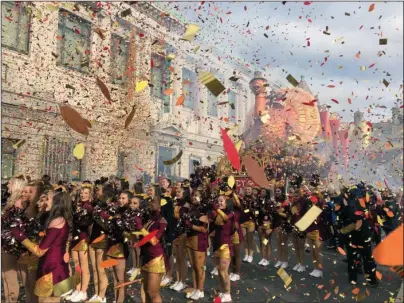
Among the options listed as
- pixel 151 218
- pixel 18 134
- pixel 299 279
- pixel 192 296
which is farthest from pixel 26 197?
pixel 18 134

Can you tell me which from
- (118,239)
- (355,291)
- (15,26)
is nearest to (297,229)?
(355,291)

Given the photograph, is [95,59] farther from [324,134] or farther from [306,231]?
[324,134]

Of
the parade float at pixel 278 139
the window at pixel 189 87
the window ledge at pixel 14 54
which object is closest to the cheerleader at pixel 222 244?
the parade float at pixel 278 139

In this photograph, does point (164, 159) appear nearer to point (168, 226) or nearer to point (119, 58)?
point (119, 58)

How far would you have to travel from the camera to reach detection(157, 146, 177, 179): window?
13.1 meters

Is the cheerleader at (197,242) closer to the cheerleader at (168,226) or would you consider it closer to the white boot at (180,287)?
the white boot at (180,287)

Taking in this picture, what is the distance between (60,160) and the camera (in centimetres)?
1190

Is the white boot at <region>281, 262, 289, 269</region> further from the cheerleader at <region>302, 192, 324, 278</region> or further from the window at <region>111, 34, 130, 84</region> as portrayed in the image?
the window at <region>111, 34, 130, 84</region>

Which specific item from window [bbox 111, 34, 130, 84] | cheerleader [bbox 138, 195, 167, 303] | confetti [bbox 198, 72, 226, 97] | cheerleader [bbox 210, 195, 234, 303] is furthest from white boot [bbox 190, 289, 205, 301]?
window [bbox 111, 34, 130, 84]

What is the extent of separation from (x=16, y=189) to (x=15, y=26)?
27.9 ft

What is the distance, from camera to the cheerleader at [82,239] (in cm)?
535

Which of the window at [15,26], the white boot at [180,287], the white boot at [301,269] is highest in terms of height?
the window at [15,26]

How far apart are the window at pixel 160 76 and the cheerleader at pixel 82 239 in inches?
343

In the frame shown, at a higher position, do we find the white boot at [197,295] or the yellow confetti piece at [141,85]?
the yellow confetti piece at [141,85]
